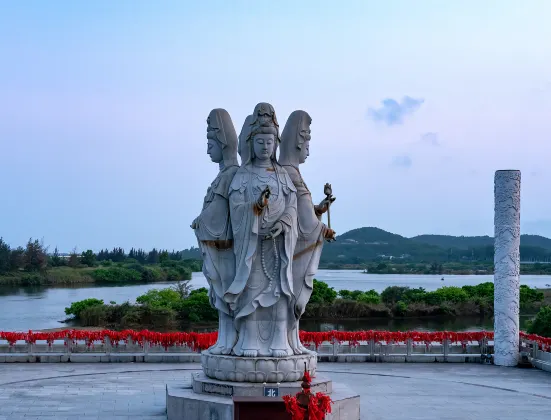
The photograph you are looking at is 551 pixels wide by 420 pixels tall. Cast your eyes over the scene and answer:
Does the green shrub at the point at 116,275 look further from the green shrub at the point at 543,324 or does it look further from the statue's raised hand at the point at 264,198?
the statue's raised hand at the point at 264,198

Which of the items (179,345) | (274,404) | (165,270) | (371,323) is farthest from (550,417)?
(165,270)

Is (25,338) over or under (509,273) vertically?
under

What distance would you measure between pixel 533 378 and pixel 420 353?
2966 mm

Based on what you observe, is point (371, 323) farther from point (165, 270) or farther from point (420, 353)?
point (165, 270)

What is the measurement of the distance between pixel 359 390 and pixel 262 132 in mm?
4911

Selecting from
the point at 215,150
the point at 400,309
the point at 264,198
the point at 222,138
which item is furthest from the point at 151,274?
the point at 264,198

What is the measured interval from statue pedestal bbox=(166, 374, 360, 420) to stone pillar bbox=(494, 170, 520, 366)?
711 centimetres

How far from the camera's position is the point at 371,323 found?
3334cm

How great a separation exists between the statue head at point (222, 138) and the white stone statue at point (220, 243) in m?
0.01

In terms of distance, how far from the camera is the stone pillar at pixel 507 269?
58.3 ft

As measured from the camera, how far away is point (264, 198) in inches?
A: 448

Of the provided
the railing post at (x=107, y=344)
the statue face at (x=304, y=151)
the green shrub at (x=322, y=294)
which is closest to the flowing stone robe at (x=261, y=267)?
the statue face at (x=304, y=151)

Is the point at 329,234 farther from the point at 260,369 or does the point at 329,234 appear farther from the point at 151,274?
the point at 151,274

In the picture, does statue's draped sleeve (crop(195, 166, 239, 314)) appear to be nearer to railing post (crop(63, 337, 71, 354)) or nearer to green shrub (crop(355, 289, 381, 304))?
railing post (crop(63, 337, 71, 354))
